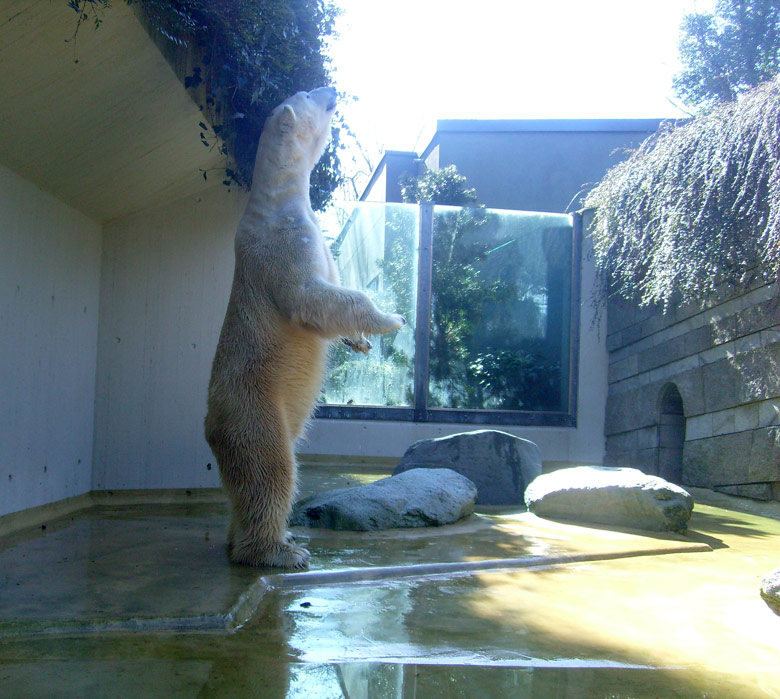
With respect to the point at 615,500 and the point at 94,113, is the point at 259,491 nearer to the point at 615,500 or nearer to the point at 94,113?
the point at 94,113

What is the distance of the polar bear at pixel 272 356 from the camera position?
3.40m

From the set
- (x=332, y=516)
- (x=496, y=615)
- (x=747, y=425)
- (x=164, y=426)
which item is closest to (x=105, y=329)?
(x=164, y=426)

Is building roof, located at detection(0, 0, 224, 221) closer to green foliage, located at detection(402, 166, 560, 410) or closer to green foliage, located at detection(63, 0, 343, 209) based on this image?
green foliage, located at detection(63, 0, 343, 209)

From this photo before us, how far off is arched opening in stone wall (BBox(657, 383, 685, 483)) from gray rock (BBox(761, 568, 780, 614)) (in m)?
5.83

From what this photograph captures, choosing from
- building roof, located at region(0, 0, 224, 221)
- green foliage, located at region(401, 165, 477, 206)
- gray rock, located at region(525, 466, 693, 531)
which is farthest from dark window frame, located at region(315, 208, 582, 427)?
building roof, located at region(0, 0, 224, 221)

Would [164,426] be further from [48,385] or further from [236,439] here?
[236,439]

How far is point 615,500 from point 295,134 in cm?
321

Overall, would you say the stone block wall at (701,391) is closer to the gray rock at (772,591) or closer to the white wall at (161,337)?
the gray rock at (772,591)

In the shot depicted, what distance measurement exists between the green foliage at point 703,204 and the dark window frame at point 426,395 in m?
1.53

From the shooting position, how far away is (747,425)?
6.70 meters

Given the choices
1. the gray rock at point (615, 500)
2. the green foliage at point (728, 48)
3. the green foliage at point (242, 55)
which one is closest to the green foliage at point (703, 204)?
the gray rock at point (615, 500)

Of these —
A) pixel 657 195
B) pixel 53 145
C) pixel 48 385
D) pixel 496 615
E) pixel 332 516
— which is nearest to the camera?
pixel 496 615

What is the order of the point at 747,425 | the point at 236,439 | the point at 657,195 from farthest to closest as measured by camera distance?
the point at 657,195 → the point at 747,425 → the point at 236,439

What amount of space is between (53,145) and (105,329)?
194 centimetres
